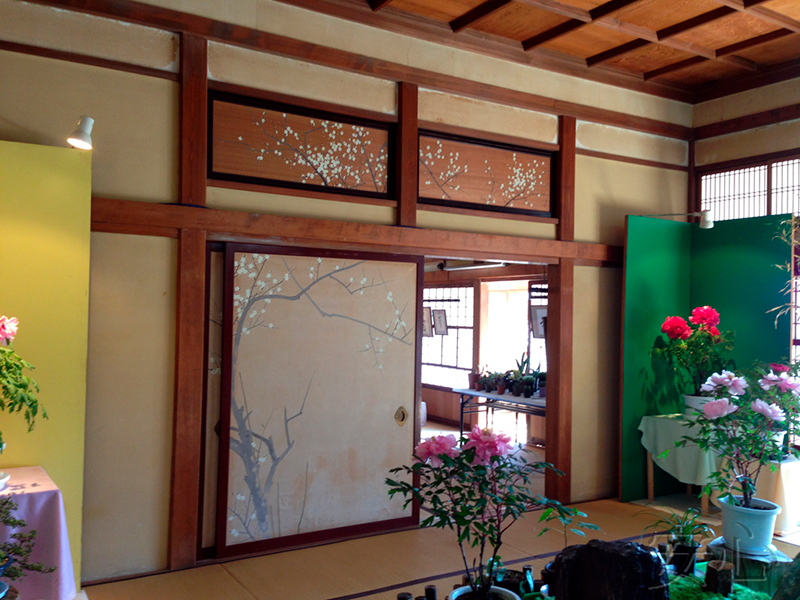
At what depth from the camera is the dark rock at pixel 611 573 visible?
66.6 inches

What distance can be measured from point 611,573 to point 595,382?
12.4 feet

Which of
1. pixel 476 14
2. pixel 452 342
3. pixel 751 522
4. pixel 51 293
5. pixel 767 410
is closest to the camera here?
pixel 751 522

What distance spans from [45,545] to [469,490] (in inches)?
77.7

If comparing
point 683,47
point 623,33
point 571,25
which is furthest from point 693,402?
point 571,25

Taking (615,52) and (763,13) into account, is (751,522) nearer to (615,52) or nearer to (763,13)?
(763,13)

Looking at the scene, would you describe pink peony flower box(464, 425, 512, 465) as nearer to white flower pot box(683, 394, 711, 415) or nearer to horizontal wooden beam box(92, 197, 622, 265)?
horizontal wooden beam box(92, 197, 622, 265)

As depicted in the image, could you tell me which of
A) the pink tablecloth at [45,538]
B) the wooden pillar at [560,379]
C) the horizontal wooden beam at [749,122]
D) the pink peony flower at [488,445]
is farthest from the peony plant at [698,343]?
the pink tablecloth at [45,538]

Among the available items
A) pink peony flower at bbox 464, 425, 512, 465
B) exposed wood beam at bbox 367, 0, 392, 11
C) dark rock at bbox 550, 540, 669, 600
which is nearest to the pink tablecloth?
pink peony flower at bbox 464, 425, 512, 465

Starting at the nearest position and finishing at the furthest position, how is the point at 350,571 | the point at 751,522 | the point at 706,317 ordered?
the point at 751,522, the point at 350,571, the point at 706,317

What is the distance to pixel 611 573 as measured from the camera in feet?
5.57

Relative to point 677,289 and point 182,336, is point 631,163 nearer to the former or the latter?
point 677,289

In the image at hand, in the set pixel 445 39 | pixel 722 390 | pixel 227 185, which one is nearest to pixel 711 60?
pixel 445 39

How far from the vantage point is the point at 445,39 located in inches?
180

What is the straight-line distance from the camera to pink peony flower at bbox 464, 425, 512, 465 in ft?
5.98
